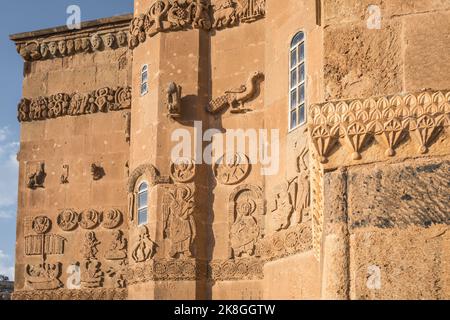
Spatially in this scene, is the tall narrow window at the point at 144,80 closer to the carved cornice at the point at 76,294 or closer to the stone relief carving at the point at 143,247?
the stone relief carving at the point at 143,247

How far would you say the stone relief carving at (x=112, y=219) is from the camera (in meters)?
14.6

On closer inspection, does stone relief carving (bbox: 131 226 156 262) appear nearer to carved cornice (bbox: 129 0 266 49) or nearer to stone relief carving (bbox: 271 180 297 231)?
stone relief carving (bbox: 271 180 297 231)

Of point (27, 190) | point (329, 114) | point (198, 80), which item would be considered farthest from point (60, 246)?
point (329, 114)

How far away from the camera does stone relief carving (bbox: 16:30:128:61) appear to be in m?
15.6

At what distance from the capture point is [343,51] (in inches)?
167

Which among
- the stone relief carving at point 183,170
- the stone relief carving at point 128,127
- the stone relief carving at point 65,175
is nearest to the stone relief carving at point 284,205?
the stone relief carving at point 183,170

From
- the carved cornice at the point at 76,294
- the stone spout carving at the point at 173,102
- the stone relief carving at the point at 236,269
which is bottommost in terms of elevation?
the carved cornice at the point at 76,294

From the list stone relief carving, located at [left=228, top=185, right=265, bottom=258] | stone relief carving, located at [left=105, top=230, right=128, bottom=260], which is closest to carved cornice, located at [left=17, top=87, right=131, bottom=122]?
stone relief carving, located at [left=105, top=230, right=128, bottom=260]

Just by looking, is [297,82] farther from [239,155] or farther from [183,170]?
[183,170]

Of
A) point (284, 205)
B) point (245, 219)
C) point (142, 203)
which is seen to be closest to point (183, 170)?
point (142, 203)

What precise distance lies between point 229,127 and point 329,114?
855 cm

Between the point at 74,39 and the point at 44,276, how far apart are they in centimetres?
433

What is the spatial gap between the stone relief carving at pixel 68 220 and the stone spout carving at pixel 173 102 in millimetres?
3384

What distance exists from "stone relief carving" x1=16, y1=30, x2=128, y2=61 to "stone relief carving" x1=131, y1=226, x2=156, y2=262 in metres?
4.31
